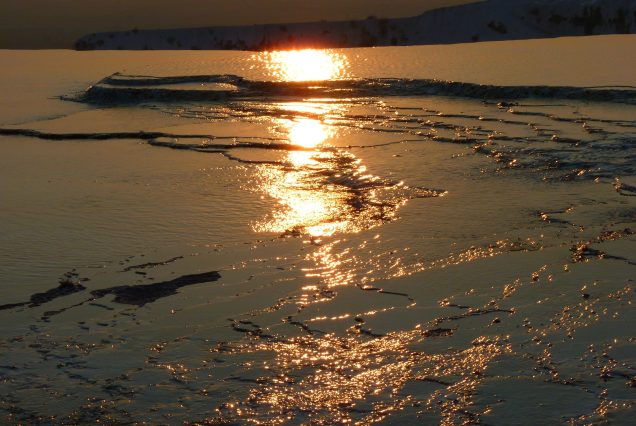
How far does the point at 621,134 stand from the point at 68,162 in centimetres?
323

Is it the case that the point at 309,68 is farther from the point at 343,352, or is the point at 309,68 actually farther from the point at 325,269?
the point at 343,352

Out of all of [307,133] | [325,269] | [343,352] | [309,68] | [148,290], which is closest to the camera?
[343,352]

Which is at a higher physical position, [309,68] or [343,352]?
[309,68]

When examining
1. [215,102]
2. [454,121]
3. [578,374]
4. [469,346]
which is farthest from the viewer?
[215,102]

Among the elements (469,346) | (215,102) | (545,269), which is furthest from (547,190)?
(215,102)

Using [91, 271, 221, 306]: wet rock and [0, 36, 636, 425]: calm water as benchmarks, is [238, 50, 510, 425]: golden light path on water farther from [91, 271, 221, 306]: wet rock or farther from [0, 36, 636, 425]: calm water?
[91, 271, 221, 306]: wet rock

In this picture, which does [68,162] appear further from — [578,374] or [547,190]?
[578,374]

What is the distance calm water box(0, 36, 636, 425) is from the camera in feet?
6.41

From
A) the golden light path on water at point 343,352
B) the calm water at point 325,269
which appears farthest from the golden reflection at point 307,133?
the golden light path on water at point 343,352

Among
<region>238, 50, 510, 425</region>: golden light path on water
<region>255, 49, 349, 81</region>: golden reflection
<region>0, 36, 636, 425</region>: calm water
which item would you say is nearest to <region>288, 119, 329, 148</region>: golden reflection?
<region>0, 36, 636, 425</region>: calm water

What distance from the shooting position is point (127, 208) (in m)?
3.75

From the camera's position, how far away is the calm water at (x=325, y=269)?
1955 millimetres

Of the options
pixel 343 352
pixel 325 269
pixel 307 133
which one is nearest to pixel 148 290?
pixel 325 269

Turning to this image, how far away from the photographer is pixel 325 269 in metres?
2.85
